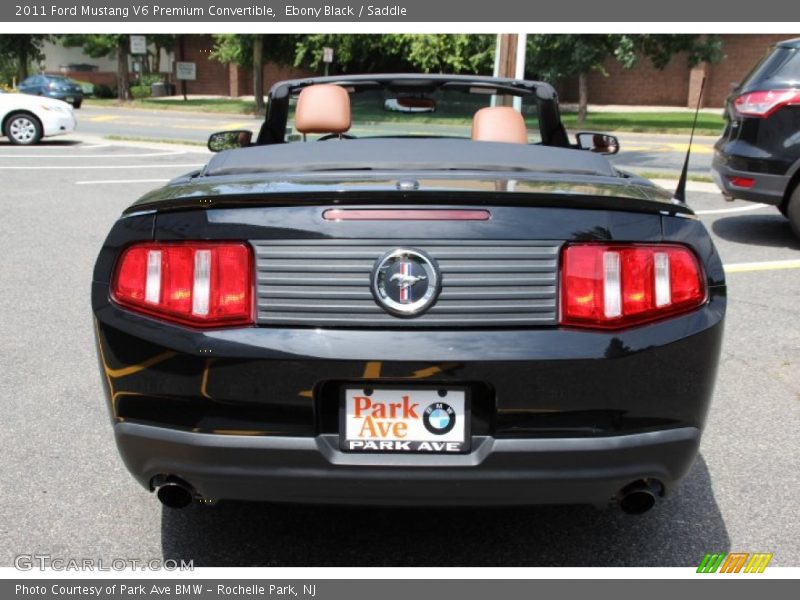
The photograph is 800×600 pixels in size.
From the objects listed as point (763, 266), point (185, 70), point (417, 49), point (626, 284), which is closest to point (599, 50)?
point (417, 49)

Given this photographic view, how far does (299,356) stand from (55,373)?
110 inches

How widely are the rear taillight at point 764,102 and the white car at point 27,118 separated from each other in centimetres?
1400

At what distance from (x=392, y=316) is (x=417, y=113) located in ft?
7.02

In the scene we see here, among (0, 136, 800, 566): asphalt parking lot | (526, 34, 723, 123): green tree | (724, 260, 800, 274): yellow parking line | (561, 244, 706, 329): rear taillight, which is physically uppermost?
(526, 34, 723, 123): green tree

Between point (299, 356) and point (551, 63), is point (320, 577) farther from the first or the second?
point (551, 63)

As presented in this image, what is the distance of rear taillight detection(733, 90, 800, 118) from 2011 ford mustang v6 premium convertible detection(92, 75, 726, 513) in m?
5.95

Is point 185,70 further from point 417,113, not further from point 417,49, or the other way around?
point 417,113

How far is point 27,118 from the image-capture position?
1752 cm

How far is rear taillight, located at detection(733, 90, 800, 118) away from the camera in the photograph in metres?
7.68

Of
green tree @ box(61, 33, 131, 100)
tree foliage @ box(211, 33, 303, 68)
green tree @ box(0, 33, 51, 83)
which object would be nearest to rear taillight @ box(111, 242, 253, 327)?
tree foliage @ box(211, 33, 303, 68)

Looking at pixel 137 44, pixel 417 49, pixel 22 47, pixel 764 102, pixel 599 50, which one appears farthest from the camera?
pixel 22 47

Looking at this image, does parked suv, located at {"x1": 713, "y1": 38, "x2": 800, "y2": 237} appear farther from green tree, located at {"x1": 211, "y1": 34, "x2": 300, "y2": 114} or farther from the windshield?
green tree, located at {"x1": 211, "y1": 34, "x2": 300, "y2": 114}

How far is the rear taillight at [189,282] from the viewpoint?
240 centimetres

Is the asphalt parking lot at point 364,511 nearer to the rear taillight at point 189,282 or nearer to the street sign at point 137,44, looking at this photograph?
the rear taillight at point 189,282
